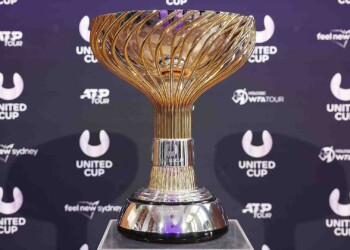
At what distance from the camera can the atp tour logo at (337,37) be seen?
195 cm

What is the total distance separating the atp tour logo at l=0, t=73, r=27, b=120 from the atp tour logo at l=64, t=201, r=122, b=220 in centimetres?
41

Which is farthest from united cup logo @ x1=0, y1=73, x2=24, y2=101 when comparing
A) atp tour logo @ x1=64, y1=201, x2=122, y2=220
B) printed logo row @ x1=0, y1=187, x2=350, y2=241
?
atp tour logo @ x1=64, y1=201, x2=122, y2=220

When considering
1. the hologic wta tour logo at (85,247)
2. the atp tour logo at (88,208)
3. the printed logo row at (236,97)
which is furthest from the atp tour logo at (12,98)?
the hologic wta tour logo at (85,247)

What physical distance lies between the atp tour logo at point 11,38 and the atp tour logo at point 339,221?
4.37 ft

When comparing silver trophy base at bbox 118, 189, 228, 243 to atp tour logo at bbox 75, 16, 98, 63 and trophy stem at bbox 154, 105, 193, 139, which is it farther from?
atp tour logo at bbox 75, 16, 98, 63

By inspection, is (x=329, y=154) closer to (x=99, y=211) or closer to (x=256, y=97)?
(x=256, y=97)

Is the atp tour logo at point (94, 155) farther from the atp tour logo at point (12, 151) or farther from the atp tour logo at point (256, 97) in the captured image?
the atp tour logo at point (256, 97)

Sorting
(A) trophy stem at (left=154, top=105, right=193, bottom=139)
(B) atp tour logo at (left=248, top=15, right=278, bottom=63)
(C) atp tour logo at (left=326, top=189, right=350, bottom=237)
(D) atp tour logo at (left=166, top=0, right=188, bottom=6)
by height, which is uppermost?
(D) atp tour logo at (left=166, top=0, right=188, bottom=6)

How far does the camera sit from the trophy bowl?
1.33 meters

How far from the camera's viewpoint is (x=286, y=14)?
1.96 metres

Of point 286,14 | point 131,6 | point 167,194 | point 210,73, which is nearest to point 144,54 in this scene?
point 210,73

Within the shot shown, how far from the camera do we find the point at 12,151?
196 centimetres

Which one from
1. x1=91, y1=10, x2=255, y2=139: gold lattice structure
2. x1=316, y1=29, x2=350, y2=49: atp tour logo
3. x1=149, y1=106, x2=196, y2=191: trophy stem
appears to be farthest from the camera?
x1=316, y1=29, x2=350, y2=49: atp tour logo

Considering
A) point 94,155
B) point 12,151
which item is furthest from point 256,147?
point 12,151
